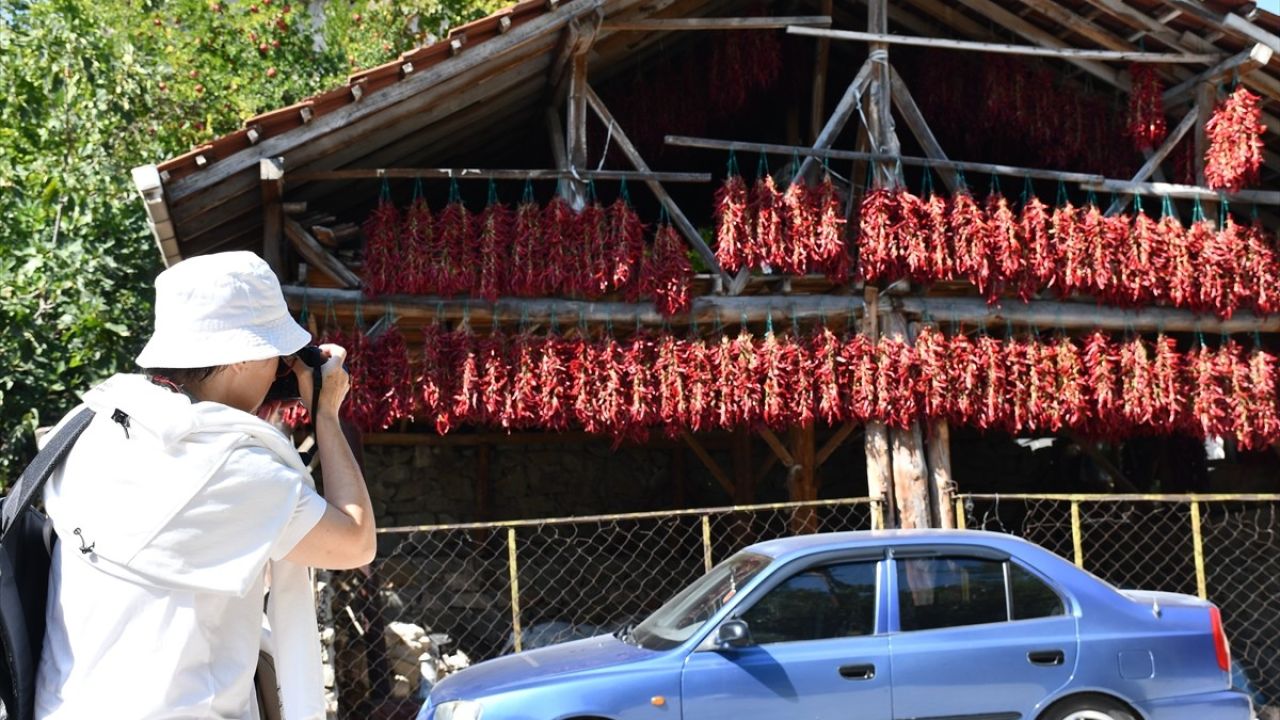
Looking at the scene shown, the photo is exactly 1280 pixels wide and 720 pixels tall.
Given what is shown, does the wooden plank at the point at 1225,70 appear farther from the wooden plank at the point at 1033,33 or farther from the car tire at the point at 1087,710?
the car tire at the point at 1087,710

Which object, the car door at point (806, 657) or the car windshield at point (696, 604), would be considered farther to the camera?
the car windshield at point (696, 604)

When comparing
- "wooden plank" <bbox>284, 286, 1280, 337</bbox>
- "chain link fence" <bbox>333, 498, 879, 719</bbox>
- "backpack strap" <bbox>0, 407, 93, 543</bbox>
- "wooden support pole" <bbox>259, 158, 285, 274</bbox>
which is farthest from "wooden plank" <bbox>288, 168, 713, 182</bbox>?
"backpack strap" <bbox>0, 407, 93, 543</bbox>

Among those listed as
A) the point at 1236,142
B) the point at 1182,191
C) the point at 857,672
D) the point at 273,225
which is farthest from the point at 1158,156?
the point at 273,225

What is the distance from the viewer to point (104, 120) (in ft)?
45.1

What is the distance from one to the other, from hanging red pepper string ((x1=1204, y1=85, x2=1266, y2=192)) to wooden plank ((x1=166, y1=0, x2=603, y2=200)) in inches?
207

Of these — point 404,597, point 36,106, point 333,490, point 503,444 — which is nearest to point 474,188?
point 503,444

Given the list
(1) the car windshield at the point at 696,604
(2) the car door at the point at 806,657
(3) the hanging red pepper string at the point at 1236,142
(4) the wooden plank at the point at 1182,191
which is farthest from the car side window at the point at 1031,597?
(3) the hanging red pepper string at the point at 1236,142

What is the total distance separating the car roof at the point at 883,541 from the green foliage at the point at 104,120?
749cm

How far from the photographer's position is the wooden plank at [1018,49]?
9961mm

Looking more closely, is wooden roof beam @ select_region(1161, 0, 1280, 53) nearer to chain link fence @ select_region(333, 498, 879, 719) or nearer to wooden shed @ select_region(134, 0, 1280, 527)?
wooden shed @ select_region(134, 0, 1280, 527)

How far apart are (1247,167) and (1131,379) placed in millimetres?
1938

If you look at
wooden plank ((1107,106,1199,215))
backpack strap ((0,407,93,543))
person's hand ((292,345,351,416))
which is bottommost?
backpack strap ((0,407,93,543))

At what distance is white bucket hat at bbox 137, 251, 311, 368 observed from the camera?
2.29 meters

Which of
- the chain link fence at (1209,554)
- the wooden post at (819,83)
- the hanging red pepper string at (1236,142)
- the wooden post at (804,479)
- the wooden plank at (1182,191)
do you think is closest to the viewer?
the hanging red pepper string at (1236,142)
